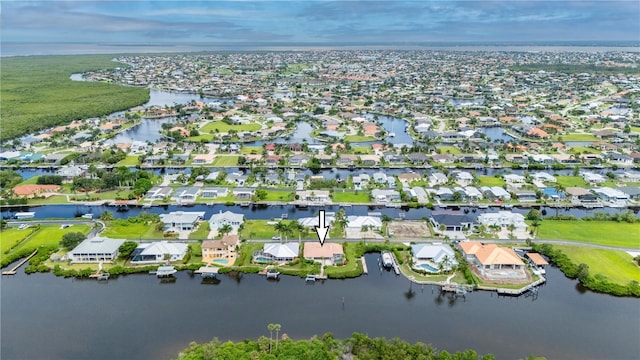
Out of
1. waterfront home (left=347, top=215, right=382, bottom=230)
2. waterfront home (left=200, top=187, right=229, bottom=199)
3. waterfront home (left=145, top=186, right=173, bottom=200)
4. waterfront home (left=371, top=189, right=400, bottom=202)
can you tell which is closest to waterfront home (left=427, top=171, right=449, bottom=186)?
waterfront home (left=371, top=189, right=400, bottom=202)

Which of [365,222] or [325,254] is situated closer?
[325,254]

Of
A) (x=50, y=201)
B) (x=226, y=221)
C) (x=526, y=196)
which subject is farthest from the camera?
(x=50, y=201)

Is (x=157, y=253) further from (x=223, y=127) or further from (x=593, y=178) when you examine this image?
(x=593, y=178)

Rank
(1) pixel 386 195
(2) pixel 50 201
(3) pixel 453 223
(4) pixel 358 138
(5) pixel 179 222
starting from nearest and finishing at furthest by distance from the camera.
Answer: (3) pixel 453 223, (5) pixel 179 222, (1) pixel 386 195, (2) pixel 50 201, (4) pixel 358 138

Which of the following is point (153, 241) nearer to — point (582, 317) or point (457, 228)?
point (457, 228)

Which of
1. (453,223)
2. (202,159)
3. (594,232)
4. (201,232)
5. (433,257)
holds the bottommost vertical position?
(201,232)

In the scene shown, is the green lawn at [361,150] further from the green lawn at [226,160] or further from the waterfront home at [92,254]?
the waterfront home at [92,254]

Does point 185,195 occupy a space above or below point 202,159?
below

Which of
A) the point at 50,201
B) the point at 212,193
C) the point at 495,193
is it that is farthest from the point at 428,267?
the point at 50,201

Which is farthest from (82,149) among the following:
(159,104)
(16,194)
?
(159,104)
